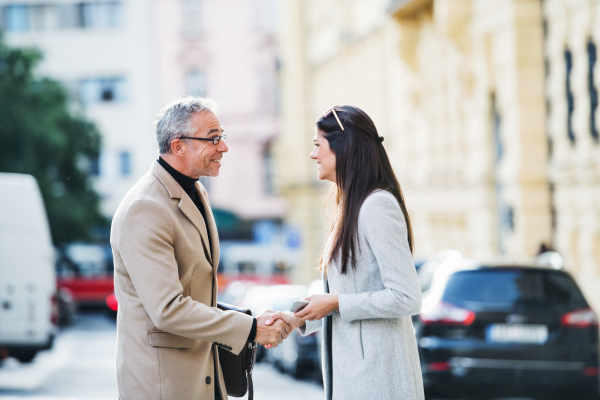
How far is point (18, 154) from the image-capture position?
25406 mm

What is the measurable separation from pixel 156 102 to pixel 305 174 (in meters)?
11.6

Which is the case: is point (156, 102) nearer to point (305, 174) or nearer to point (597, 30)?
point (305, 174)

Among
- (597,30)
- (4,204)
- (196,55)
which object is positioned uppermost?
(196,55)

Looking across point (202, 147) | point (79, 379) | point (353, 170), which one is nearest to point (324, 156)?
point (353, 170)

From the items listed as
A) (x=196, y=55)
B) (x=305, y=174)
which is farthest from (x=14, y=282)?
(x=196, y=55)

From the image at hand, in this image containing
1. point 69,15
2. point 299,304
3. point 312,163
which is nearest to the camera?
point 299,304

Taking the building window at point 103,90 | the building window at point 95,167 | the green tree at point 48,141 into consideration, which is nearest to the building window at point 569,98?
the green tree at point 48,141

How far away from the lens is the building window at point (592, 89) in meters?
14.9

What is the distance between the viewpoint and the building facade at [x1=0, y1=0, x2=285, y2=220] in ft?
142

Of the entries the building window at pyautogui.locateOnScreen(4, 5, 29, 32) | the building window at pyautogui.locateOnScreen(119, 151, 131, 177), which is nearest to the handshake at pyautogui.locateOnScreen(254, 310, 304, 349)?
the building window at pyautogui.locateOnScreen(119, 151, 131, 177)

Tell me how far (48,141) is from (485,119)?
13.0m

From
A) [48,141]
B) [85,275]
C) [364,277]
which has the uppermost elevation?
[48,141]

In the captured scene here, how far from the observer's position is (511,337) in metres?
Answer: 8.70

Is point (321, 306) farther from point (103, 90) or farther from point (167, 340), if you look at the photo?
point (103, 90)
